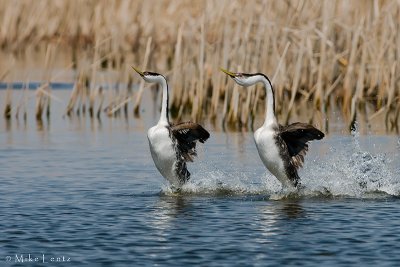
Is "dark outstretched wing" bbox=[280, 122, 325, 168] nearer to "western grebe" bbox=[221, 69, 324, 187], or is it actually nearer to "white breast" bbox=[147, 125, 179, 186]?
"western grebe" bbox=[221, 69, 324, 187]

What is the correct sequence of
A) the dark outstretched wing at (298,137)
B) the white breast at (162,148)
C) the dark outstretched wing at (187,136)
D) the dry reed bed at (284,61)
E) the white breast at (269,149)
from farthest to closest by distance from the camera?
the dry reed bed at (284,61)
the dark outstretched wing at (187,136)
the white breast at (162,148)
the dark outstretched wing at (298,137)
the white breast at (269,149)

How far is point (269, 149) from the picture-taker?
1204 cm

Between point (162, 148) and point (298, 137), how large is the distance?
63.3 inches

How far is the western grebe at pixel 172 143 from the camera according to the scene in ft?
41.0

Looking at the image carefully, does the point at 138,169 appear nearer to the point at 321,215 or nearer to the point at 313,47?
the point at 321,215

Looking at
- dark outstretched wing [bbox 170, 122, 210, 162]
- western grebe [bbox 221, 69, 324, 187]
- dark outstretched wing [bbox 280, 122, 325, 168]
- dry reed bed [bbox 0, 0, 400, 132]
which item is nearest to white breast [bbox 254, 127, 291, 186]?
western grebe [bbox 221, 69, 324, 187]

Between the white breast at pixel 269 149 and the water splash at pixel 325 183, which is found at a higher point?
the white breast at pixel 269 149

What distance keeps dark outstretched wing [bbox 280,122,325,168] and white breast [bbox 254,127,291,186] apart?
0.23 m

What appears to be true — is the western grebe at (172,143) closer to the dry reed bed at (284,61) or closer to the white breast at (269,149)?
the white breast at (269,149)

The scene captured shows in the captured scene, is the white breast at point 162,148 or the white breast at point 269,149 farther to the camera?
the white breast at point 162,148

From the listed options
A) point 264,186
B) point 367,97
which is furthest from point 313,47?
point 264,186

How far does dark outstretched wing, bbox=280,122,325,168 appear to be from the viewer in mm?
12078

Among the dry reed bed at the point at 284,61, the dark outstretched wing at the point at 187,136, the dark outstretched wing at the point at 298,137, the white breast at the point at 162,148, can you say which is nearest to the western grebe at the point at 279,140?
the dark outstretched wing at the point at 298,137

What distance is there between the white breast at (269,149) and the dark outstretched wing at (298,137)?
0.23 metres
